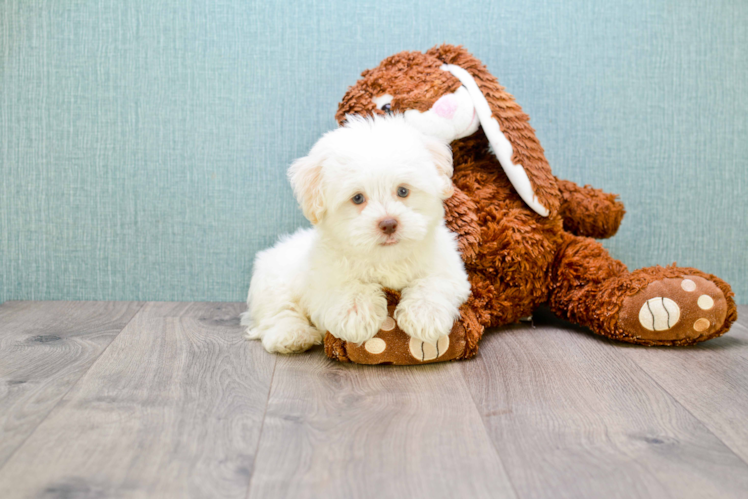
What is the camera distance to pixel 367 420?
46.3 inches

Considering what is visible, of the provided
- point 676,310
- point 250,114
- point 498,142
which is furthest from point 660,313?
point 250,114

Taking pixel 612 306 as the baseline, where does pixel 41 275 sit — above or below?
below

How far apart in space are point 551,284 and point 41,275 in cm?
166

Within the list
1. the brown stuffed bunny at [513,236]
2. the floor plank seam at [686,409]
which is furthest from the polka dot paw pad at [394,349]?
the floor plank seam at [686,409]

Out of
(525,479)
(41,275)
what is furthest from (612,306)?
(41,275)

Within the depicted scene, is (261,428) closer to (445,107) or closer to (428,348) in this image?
(428,348)

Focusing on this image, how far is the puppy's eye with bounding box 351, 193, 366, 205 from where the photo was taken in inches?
52.7

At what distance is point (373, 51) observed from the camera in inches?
79.2

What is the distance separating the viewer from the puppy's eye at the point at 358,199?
1.34 metres

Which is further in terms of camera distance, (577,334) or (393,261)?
(577,334)

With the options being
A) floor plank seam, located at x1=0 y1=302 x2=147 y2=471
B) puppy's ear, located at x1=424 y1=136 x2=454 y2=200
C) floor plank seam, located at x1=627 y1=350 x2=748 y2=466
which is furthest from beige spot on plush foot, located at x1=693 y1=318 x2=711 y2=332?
floor plank seam, located at x1=0 y1=302 x2=147 y2=471

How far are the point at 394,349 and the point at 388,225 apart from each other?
1.05 ft

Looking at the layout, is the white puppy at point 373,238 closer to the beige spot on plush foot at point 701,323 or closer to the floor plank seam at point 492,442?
the floor plank seam at point 492,442

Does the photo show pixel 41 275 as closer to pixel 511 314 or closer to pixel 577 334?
pixel 511 314
